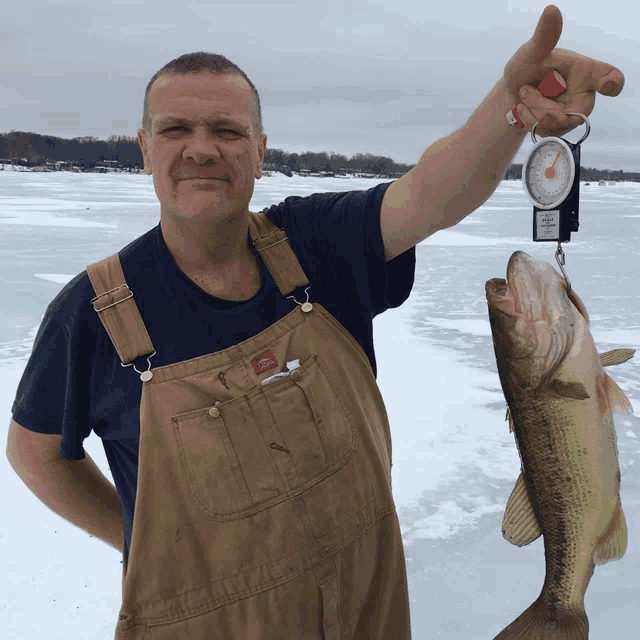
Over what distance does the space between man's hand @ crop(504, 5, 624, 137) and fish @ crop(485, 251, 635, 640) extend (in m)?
0.33

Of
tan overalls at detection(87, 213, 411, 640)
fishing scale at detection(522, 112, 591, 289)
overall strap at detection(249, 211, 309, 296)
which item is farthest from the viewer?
overall strap at detection(249, 211, 309, 296)

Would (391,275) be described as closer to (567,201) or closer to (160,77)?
(567,201)

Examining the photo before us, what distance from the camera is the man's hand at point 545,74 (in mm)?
1292

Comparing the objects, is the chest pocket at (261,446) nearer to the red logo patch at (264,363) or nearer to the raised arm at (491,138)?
the red logo patch at (264,363)

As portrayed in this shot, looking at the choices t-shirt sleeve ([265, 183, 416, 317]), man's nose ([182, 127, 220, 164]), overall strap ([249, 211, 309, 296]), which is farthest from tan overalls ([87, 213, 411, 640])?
man's nose ([182, 127, 220, 164])

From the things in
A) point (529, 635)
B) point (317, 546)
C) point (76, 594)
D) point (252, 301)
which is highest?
point (252, 301)

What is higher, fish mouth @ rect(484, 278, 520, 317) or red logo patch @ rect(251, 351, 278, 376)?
fish mouth @ rect(484, 278, 520, 317)

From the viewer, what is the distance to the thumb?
1275 mm

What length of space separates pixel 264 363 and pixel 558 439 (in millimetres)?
781

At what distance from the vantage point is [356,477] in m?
1.75

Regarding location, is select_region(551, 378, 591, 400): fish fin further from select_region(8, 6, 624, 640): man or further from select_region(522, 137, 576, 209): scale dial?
select_region(8, 6, 624, 640): man

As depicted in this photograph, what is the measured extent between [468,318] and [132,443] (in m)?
4.92

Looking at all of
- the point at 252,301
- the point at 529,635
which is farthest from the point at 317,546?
the point at 252,301

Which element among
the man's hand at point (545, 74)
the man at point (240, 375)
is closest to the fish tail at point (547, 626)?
the man at point (240, 375)
